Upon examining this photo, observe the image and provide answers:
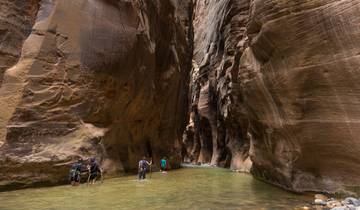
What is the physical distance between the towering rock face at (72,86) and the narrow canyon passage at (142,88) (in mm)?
37

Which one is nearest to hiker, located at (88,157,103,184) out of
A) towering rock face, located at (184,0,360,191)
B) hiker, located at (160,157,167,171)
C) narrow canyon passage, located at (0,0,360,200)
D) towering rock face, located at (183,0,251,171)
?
narrow canyon passage, located at (0,0,360,200)

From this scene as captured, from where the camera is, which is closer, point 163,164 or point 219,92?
point 163,164

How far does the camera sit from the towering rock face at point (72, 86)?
1228 centimetres

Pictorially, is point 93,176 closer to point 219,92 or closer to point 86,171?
point 86,171

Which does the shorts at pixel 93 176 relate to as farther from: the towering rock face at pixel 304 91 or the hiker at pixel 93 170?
the towering rock face at pixel 304 91

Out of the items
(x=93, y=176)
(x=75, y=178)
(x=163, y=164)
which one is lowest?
(x=75, y=178)

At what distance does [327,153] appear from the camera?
30.9 ft

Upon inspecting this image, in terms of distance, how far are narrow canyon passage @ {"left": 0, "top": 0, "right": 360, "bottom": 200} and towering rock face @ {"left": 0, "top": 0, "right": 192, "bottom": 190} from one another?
4cm

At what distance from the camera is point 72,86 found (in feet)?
45.3

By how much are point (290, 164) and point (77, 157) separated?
24.6 ft

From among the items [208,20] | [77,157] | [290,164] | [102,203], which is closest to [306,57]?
[290,164]

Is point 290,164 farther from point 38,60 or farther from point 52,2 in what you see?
point 52,2

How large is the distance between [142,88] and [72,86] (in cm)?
473

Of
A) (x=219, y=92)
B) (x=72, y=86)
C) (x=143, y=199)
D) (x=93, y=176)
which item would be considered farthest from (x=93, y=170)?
(x=219, y=92)
